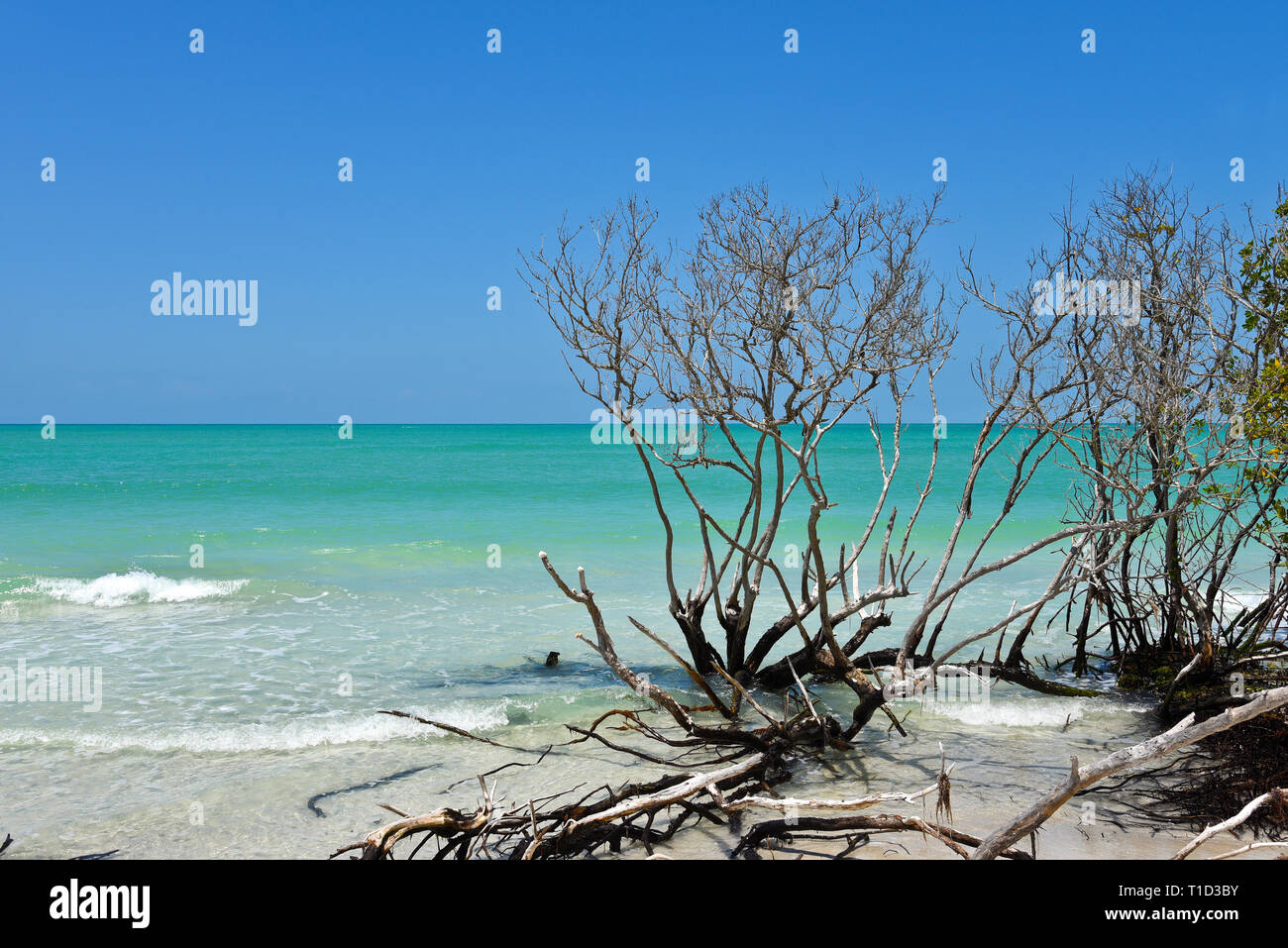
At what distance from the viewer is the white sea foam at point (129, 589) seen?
619 inches

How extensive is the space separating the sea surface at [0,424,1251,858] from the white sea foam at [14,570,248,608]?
0.08m

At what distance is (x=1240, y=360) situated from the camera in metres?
7.33

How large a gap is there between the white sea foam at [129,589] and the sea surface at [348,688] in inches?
3.3

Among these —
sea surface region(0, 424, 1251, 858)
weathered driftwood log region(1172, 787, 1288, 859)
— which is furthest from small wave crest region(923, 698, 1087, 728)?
weathered driftwood log region(1172, 787, 1288, 859)

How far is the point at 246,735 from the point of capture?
345 inches

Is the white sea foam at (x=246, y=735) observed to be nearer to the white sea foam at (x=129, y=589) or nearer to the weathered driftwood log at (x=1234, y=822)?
the weathered driftwood log at (x=1234, y=822)

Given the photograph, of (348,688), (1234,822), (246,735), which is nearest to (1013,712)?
(1234,822)

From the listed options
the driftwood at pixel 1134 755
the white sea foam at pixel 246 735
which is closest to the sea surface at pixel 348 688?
the white sea foam at pixel 246 735

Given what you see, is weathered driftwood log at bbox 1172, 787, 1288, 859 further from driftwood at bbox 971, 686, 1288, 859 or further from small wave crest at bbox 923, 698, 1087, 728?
small wave crest at bbox 923, 698, 1087, 728

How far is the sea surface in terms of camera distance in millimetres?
6820

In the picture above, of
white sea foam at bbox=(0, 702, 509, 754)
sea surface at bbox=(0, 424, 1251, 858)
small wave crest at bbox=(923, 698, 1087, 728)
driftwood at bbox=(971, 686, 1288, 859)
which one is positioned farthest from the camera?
small wave crest at bbox=(923, 698, 1087, 728)

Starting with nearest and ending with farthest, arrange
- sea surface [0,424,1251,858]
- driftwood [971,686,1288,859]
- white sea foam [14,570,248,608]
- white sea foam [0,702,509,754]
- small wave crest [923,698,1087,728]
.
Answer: driftwood [971,686,1288,859]
sea surface [0,424,1251,858]
white sea foam [0,702,509,754]
small wave crest [923,698,1087,728]
white sea foam [14,570,248,608]
